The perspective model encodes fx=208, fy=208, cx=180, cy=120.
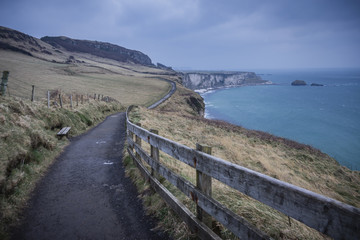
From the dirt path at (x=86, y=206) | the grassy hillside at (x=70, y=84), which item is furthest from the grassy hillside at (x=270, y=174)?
the grassy hillside at (x=70, y=84)

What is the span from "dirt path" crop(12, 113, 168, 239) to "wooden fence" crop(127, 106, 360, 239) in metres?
1.00

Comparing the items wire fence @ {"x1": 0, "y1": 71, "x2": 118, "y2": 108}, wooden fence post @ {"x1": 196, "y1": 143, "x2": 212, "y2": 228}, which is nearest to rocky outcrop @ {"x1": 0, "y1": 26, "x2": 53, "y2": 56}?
wire fence @ {"x1": 0, "y1": 71, "x2": 118, "y2": 108}

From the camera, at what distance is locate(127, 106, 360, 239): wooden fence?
1635 millimetres

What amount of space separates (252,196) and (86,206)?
4.45 m

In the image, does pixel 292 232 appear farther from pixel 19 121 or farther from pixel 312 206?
pixel 19 121

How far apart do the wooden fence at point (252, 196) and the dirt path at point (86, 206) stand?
1.00 m

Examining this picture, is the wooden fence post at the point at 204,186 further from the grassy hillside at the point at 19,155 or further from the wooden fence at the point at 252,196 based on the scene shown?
the grassy hillside at the point at 19,155

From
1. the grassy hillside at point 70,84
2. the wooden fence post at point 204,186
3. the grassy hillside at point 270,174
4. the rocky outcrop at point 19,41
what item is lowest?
the grassy hillside at point 270,174

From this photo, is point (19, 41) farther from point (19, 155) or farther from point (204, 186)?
point (204, 186)

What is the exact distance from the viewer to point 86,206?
5.20 meters

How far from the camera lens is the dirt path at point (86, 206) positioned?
4.13m

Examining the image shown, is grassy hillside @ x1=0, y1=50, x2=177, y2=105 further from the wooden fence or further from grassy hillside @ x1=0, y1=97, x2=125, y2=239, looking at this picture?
the wooden fence

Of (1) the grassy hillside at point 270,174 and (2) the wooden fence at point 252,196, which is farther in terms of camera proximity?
(1) the grassy hillside at point 270,174

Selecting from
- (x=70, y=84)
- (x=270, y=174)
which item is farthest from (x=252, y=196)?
(x=70, y=84)
